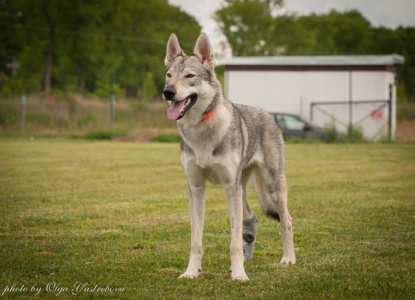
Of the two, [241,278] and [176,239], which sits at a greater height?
[241,278]

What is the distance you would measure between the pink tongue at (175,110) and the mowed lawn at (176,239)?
1.61 m

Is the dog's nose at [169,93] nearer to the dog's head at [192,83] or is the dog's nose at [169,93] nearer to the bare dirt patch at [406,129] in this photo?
the dog's head at [192,83]

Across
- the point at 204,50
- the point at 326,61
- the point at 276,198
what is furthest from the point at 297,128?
the point at 204,50

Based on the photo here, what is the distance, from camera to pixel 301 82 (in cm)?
3288

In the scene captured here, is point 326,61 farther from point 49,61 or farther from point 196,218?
point 196,218

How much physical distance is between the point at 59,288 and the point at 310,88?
29.1m

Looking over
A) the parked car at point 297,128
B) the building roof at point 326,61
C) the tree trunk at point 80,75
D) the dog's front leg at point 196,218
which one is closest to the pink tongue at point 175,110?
the dog's front leg at point 196,218

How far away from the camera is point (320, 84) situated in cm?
3278

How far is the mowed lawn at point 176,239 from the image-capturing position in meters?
5.21

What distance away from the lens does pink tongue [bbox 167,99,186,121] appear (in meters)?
5.44

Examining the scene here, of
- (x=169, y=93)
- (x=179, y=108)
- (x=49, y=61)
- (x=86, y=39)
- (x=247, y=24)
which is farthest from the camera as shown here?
(x=247, y=24)

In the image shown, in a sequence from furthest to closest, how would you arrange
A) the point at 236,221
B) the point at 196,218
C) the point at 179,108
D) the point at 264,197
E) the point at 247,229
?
the point at 264,197 → the point at 247,229 → the point at 196,218 → the point at 236,221 → the point at 179,108

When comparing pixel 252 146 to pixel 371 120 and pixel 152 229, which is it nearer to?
pixel 152 229

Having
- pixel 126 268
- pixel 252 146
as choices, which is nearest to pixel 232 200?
pixel 252 146
